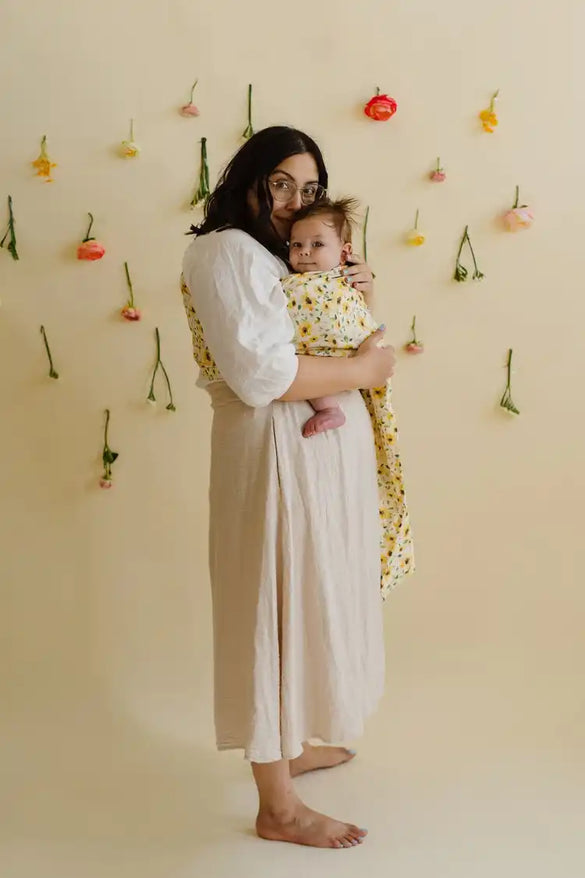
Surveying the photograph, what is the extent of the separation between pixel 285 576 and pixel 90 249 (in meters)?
1.10

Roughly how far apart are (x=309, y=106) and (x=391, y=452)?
1037mm

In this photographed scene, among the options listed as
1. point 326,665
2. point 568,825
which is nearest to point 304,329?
point 326,665

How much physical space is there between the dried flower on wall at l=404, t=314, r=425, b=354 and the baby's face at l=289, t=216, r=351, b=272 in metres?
0.82

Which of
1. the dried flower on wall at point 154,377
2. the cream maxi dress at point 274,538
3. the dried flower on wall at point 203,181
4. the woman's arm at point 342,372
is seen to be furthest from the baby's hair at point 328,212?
the dried flower on wall at point 154,377

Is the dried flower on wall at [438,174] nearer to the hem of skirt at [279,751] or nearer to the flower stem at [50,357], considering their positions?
the flower stem at [50,357]

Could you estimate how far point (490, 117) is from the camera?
8.05ft

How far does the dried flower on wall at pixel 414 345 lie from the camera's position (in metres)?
2.50

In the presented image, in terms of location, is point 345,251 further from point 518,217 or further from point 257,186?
point 518,217

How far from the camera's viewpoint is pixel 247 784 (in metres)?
2.02

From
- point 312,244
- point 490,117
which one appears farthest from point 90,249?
point 490,117

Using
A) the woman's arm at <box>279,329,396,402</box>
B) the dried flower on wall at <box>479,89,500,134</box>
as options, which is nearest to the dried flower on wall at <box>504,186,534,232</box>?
the dried flower on wall at <box>479,89,500,134</box>

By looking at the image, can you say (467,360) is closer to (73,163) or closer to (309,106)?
Answer: (309,106)

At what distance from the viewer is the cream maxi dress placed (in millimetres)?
1603

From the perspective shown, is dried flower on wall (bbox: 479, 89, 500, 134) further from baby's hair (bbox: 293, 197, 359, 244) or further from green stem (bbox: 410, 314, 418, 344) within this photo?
baby's hair (bbox: 293, 197, 359, 244)
